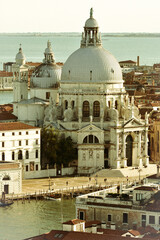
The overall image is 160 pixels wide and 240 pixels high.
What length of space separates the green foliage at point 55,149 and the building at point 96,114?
22.3 inches

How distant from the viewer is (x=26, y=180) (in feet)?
154

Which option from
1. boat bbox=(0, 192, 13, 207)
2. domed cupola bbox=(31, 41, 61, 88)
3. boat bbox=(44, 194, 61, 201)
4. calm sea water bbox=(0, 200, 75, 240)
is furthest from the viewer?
domed cupola bbox=(31, 41, 61, 88)

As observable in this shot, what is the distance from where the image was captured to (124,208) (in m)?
31.3

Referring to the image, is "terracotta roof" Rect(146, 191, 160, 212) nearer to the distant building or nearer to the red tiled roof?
the red tiled roof

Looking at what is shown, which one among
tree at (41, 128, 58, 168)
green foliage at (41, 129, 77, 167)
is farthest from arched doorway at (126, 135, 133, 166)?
tree at (41, 128, 58, 168)

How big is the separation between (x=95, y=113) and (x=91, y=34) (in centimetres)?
398

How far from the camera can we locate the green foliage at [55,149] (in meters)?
49.1

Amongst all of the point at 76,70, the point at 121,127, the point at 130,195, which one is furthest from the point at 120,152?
the point at 130,195

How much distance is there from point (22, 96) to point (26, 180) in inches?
368

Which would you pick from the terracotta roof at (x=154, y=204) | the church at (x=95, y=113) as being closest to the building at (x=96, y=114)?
the church at (x=95, y=113)

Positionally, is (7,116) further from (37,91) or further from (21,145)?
(21,145)
